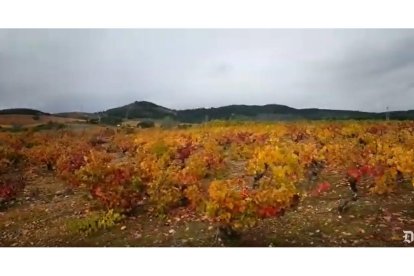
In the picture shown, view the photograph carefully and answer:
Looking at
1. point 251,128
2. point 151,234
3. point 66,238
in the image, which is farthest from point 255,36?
point 66,238

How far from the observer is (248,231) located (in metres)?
5.16

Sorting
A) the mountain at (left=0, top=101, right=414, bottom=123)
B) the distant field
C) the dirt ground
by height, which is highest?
the mountain at (left=0, top=101, right=414, bottom=123)

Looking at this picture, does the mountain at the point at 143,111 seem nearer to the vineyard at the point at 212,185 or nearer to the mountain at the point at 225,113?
the mountain at the point at 225,113

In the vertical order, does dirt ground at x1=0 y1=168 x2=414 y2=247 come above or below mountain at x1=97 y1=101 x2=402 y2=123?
below

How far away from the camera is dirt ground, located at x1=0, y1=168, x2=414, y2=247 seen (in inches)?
201

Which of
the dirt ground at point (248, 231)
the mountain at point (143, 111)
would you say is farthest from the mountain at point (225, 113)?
the dirt ground at point (248, 231)

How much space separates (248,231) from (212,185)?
1.77ft

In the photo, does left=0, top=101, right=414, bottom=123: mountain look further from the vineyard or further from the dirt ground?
the dirt ground

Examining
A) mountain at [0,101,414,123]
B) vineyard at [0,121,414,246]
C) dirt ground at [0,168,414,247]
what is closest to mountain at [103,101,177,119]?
mountain at [0,101,414,123]

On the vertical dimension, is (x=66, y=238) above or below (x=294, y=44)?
below
